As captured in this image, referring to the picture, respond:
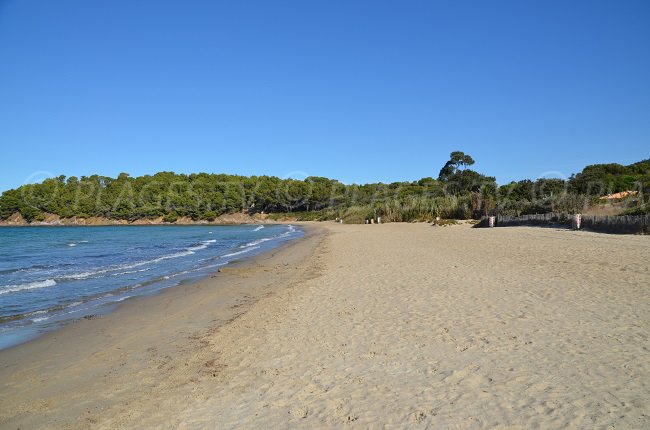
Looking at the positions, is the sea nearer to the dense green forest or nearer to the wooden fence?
the wooden fence

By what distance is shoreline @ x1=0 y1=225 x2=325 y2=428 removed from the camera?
4.14 m

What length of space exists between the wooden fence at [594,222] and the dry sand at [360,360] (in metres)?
9.83

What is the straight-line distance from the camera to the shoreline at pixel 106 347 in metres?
4.14

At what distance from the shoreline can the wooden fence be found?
1564cm

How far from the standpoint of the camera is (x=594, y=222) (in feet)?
66.9

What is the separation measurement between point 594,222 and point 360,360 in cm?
1983

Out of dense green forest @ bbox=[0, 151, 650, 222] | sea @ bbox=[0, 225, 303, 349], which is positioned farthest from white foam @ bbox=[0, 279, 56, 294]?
dense green forest @ bbox=[0, 151, 650, 222]

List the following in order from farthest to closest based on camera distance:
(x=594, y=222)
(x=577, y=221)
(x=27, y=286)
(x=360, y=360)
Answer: (x=577, y=221), (x=594, y=222), (x=27, y=286), (x=360, y=360)

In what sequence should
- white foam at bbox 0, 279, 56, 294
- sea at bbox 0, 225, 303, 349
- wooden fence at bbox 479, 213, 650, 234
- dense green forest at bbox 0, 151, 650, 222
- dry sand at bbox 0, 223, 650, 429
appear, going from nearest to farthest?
1. dry sand at bbox 0, 223, 650, 429
2. sea at bbox 0, 225, 303, 349
3. white foam at bbox 0, 279, 56, 294
4. wooden fence at bbox 479, 213, 650, 234
5. dense green forest at bbox 0, 151, 650, 222

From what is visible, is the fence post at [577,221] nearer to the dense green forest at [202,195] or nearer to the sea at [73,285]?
the sea at [73,285]

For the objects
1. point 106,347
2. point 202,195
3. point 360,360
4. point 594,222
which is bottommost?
point 106,347

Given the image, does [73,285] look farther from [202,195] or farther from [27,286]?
[202,195]

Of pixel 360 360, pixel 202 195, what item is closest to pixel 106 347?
pixel 360 360

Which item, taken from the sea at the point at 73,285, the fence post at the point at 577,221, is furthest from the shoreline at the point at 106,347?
the fence post at the point at 577,221
